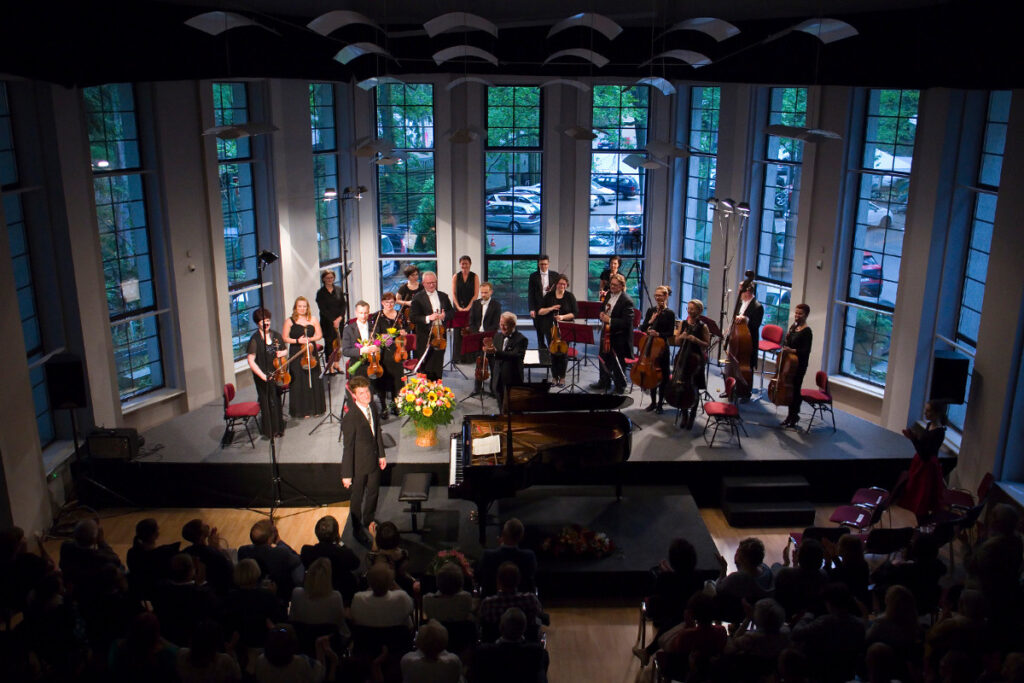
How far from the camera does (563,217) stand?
13.9 meters

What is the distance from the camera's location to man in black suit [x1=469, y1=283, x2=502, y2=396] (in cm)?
1178

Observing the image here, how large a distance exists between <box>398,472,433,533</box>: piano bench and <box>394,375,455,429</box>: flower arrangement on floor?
841mm

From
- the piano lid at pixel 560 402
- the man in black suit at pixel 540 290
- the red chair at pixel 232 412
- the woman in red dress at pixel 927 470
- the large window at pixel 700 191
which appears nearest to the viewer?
the woman in red dress at pixel 927 470

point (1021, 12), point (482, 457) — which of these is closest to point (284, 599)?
point (482, 457)

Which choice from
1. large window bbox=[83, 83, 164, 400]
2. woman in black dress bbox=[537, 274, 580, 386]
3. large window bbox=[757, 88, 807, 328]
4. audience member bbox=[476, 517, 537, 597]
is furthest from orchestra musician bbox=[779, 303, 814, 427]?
large window bbox=[83, 83, 164, 400]

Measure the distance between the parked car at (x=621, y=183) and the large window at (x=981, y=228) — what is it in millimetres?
5097

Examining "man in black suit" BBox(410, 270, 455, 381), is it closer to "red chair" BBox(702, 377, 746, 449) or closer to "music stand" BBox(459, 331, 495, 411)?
"music stand" BBox(459, 331, 495, 411)

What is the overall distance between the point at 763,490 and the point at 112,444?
6.61 metres

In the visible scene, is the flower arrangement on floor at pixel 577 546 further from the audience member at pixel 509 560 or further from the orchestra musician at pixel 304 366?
the orchestra musician at pixel 304 366

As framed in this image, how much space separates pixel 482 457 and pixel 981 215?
19.7 feet

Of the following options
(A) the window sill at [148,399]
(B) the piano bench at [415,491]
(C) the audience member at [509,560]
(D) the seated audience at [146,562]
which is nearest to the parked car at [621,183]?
(B) the piano bench at [415,491]

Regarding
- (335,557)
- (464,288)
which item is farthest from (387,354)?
(335,557)

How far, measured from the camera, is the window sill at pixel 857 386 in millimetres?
11273

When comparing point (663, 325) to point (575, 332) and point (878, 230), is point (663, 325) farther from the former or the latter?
point (878, 230)
